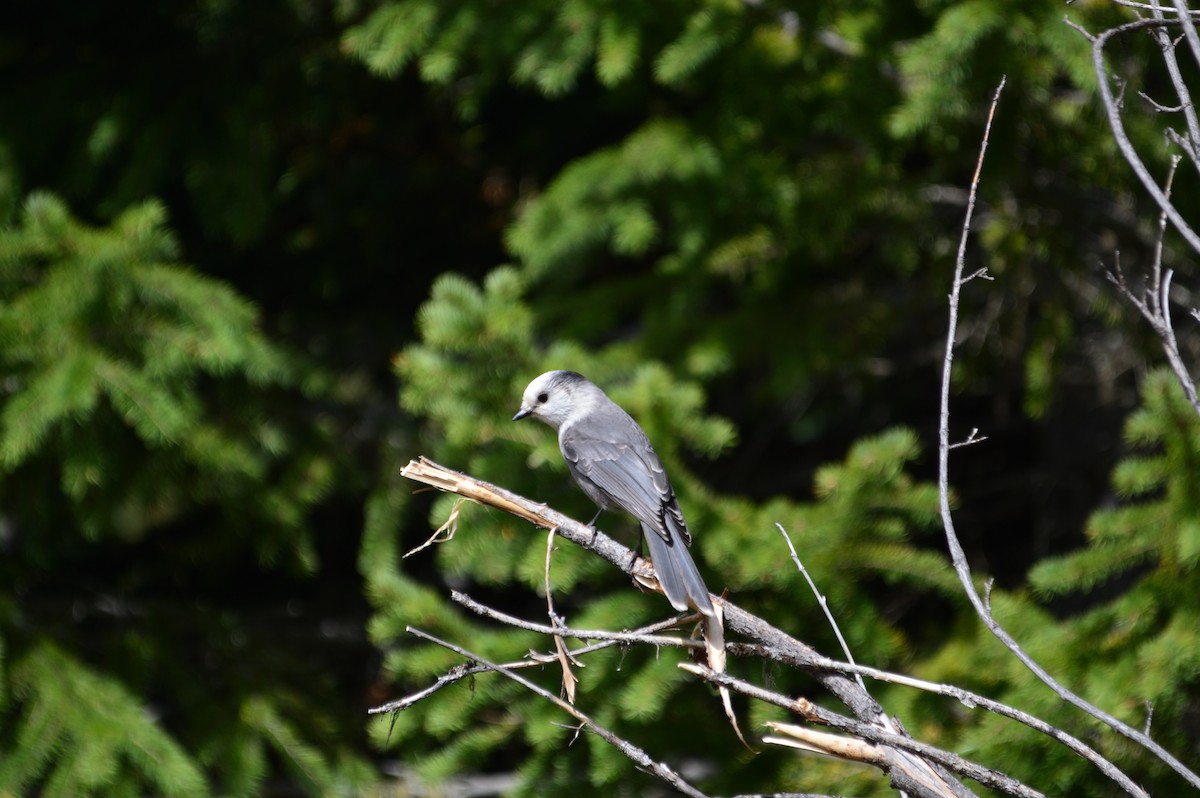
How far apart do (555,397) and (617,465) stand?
1.63 feet

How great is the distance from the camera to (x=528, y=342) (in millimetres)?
3678

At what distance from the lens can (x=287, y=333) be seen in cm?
501

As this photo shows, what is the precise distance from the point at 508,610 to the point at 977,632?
243 centimetres

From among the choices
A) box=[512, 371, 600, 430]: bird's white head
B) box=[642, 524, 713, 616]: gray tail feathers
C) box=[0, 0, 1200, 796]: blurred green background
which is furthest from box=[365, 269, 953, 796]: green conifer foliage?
box=[642, 524, 713, 616]: gray tail feathers

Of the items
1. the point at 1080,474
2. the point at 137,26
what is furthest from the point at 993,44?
the point at 137,26

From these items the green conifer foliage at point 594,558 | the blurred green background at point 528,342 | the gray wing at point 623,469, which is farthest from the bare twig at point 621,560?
the blurred green background at point 528,342

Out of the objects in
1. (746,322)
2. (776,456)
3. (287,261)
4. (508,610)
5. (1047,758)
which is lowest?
(1047,758)

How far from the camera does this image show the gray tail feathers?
2240 millimetres

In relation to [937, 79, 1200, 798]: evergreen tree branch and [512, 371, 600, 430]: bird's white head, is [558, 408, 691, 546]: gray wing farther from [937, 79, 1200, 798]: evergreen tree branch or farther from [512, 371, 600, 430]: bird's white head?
[937, 79, 1200, 798]: evergreen tree branch

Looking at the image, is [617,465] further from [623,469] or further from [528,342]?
[528,342]

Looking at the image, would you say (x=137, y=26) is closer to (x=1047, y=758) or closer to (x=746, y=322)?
(x=746, y=322)

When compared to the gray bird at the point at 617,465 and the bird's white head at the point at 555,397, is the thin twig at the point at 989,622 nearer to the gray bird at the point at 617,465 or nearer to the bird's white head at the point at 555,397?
the gray bird at the point at 617,465

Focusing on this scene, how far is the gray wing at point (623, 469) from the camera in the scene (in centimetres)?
283

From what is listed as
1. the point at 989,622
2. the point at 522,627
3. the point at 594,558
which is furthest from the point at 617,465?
the point at 989,622
